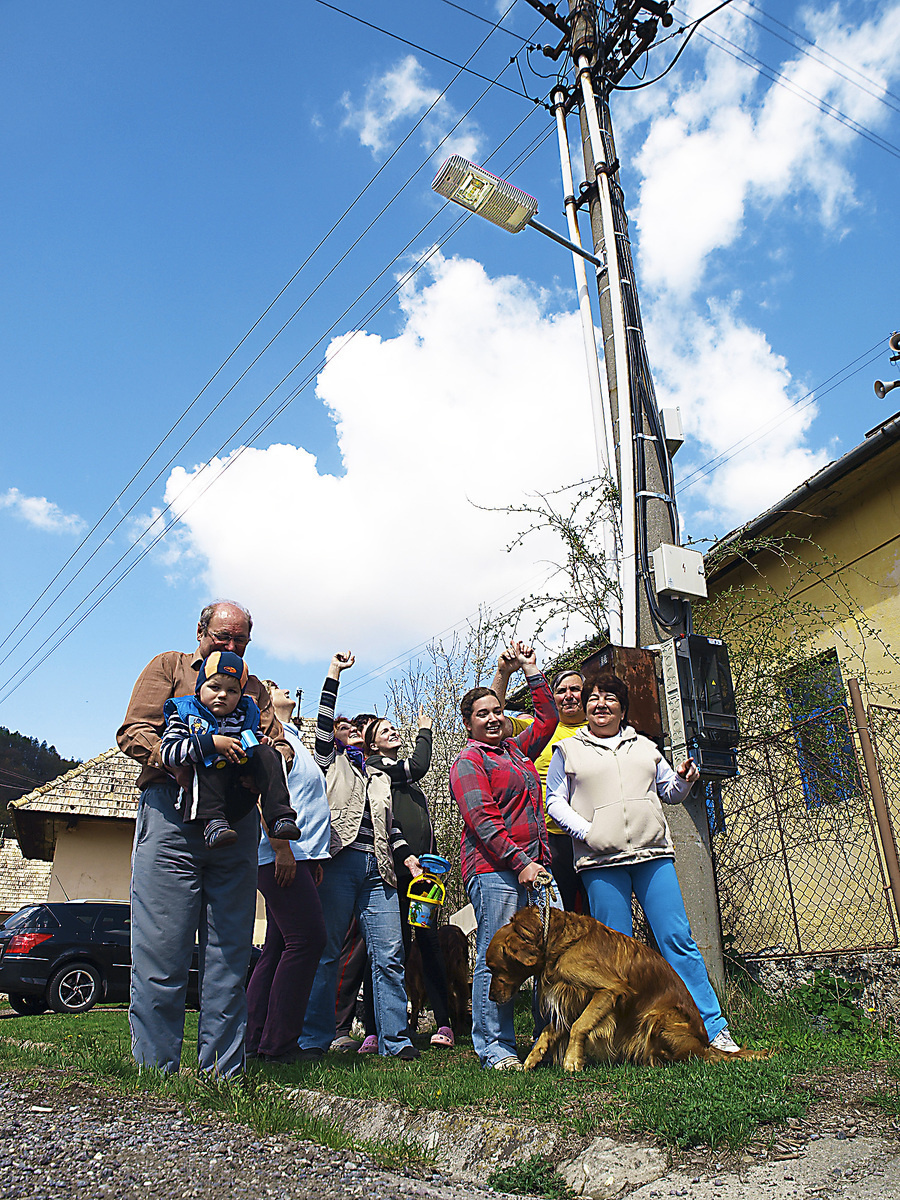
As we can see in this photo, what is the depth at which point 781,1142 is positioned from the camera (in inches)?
100.0

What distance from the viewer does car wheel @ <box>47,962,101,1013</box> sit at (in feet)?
38.0

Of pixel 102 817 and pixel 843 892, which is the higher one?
pixel 102 817

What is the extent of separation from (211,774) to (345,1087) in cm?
139

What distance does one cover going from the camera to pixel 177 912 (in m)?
3.17

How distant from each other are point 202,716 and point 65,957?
10.6 m

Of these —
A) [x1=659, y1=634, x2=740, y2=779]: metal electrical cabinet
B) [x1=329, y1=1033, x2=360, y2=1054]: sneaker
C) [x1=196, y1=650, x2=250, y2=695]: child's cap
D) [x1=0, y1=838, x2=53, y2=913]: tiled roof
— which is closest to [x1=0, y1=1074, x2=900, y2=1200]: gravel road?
[x1=196, y1=650, x2=250, y2=695]: child's cap

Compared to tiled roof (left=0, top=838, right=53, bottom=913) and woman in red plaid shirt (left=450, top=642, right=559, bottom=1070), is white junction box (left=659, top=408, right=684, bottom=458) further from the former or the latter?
tiled roof (left=0, top=838, right=53, bottom=913)

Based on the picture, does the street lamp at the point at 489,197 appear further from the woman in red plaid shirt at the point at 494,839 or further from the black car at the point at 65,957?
the black car at the point at 65,957

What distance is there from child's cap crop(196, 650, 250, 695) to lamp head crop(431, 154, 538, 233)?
4.91 meters

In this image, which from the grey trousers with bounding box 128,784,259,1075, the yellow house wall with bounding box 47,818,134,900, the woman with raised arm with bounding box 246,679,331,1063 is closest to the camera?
the grey trousers with bounding box 128,784,259,1075

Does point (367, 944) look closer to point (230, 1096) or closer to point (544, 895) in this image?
point (544, 895)

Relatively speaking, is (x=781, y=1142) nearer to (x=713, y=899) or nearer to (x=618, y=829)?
(x=618, y=829)

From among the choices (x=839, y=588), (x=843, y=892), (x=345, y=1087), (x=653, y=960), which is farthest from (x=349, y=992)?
(x=839, y=588)

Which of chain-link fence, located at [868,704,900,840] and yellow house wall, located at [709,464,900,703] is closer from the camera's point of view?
chain-link fence, located at [868,704,900,840]
